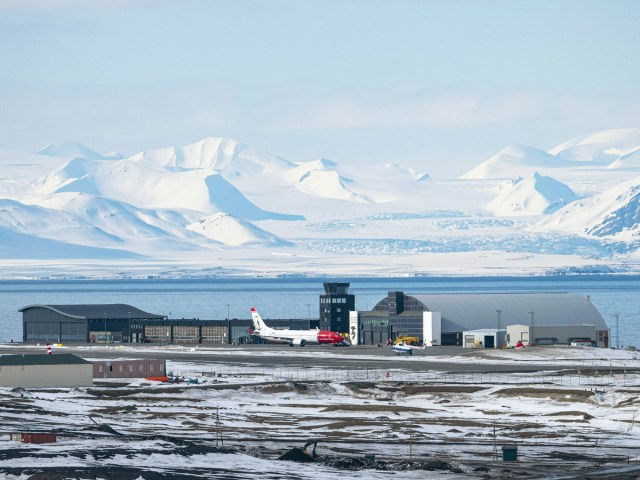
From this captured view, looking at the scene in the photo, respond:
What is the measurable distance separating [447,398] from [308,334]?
77942 mm

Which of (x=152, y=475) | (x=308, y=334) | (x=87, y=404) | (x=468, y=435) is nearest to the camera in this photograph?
(x=152, y=475)

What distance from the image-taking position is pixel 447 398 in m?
112

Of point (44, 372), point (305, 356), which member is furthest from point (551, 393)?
point (305, 356)

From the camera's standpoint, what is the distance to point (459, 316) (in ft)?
612

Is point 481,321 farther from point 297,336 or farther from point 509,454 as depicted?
point 509,454

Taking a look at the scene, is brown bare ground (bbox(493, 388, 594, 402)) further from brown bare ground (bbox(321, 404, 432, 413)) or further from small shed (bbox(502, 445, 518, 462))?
small shed (bbox(502, 445, 518, 462))

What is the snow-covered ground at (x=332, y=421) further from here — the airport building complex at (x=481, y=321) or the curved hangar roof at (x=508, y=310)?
the curved hangar roof at (x=508, y=310)

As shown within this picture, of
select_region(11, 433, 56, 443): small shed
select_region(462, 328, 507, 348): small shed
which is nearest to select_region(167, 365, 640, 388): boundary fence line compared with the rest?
select_region(462, 328, 507, 348): small shed

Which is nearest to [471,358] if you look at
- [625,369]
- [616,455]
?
[625,369]

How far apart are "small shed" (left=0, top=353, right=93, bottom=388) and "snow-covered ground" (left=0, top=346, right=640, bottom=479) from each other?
2.75 m

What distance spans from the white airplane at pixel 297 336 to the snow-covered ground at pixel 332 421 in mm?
43304

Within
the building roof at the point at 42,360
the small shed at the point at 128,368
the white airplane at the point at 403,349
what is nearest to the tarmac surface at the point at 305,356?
the white airplane at the point at 403,349

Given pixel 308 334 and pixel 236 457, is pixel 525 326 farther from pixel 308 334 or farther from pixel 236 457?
pixel 236 457

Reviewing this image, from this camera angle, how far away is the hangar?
184 meters
